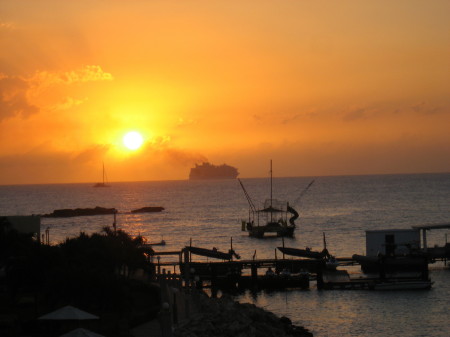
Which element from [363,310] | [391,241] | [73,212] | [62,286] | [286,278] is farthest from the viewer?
[73,212]

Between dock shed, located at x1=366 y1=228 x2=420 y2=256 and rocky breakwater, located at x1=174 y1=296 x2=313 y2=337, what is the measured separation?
80.8 ft

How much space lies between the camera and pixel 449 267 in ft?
218

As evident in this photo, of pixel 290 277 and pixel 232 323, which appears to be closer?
pixel 232 323

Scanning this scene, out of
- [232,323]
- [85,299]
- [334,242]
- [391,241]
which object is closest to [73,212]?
[334,242]

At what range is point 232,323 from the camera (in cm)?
3534

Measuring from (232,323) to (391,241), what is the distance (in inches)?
1281

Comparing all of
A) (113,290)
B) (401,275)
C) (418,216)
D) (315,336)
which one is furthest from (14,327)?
(418,216)

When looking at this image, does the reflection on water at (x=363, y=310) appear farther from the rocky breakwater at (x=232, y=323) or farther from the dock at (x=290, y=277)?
the rocky breakwater at (x=232, y=323)

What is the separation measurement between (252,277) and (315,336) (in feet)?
51.9

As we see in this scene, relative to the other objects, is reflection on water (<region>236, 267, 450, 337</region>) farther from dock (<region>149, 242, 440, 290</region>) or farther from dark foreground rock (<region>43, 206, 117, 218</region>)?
dark foreground rock (<region>43, 206, 117, 218</region>)

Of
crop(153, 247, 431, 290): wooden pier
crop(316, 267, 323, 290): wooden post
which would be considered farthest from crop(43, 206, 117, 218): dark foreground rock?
crop(316, 267, 323, 290): wooden post

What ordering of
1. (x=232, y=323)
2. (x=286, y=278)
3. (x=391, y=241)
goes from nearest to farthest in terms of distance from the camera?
(x=232, y=323) → (x=286, y=278) → (x=391, y=241)

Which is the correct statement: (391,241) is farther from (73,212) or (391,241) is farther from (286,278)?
(73,212)

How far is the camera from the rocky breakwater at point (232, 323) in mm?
33125
